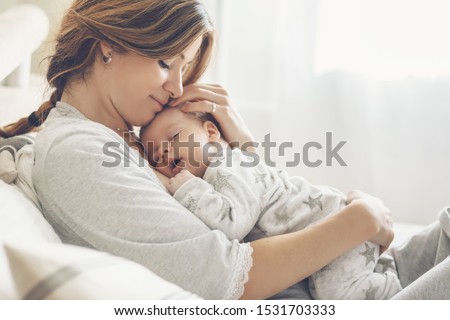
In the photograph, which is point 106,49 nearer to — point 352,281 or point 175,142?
point 175,142

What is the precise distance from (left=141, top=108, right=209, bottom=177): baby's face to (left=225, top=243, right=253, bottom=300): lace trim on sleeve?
329 mm

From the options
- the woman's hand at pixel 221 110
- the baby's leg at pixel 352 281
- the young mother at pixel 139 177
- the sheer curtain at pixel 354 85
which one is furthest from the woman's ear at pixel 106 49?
the sheer curtain at pixel 354 85

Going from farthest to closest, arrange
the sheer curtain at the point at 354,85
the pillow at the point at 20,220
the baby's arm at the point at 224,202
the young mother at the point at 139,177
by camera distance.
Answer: the sheer curtain at the point at 354,85
the baby's arm at the point at 224,202
the young mother at the point at 139,177
the pillow at the point at 20,220

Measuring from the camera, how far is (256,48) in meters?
2.86

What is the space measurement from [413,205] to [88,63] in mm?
1862

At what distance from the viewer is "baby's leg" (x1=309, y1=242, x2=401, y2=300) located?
105 cm

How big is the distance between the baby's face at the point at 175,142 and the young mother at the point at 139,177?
31mm

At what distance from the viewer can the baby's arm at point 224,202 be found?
101 centimetres

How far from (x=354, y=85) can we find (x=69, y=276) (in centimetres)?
229

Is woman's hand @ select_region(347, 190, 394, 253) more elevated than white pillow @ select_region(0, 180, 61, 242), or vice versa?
white pillow @ select_region(0, 180, 61, 242)

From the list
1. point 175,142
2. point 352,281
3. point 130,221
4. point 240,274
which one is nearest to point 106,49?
point 175,142

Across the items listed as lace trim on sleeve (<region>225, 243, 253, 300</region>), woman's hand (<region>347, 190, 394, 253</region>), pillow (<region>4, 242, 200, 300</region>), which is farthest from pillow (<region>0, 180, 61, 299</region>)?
woman's hand (<region>347, 190, 394, 253</region>)

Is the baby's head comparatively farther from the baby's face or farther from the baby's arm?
the baby's arm

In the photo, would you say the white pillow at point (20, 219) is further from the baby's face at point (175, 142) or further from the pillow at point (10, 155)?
the baby's face at point (175, 142)
